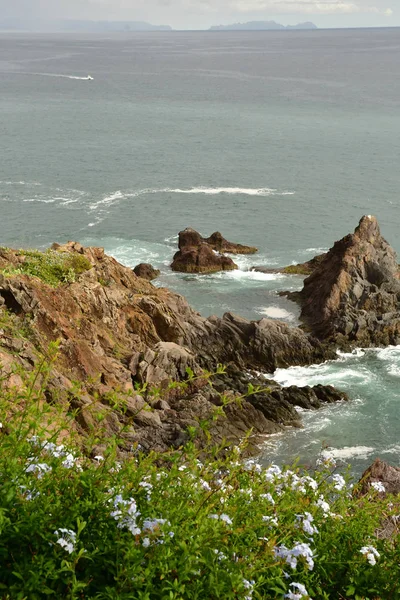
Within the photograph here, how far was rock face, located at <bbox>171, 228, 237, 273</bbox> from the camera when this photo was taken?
2334 inches

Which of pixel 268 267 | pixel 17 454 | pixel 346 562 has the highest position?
pixel 17 454

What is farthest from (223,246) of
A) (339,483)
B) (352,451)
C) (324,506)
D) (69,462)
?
(69,462)

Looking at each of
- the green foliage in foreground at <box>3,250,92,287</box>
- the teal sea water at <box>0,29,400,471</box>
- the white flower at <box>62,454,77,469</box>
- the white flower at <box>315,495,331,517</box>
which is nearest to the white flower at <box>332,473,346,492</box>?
the white flower at <box>315,495,331,517</box>

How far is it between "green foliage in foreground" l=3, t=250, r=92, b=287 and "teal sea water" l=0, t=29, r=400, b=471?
12.2 meters

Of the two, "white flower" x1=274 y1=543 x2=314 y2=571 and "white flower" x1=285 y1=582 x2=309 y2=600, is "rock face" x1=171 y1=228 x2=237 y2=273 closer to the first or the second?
"white flower" x1=274 y1=543 x2=314 y2=571

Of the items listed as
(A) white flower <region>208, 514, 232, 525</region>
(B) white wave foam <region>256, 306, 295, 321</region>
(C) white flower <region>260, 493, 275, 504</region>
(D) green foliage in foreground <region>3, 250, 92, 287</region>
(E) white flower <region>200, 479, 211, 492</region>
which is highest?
(A) white flower <region>208, 514, 232, 525</region>

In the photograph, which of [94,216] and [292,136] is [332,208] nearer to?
[94,216]

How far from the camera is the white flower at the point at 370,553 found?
25.5 feet

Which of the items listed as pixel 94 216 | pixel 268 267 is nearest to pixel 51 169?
pixel 94 216

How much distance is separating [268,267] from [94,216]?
2166 centimetres

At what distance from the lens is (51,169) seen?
9344cm

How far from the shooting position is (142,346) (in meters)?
37.4

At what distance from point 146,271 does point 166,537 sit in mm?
49603

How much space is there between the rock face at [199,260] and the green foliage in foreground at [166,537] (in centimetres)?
5010
